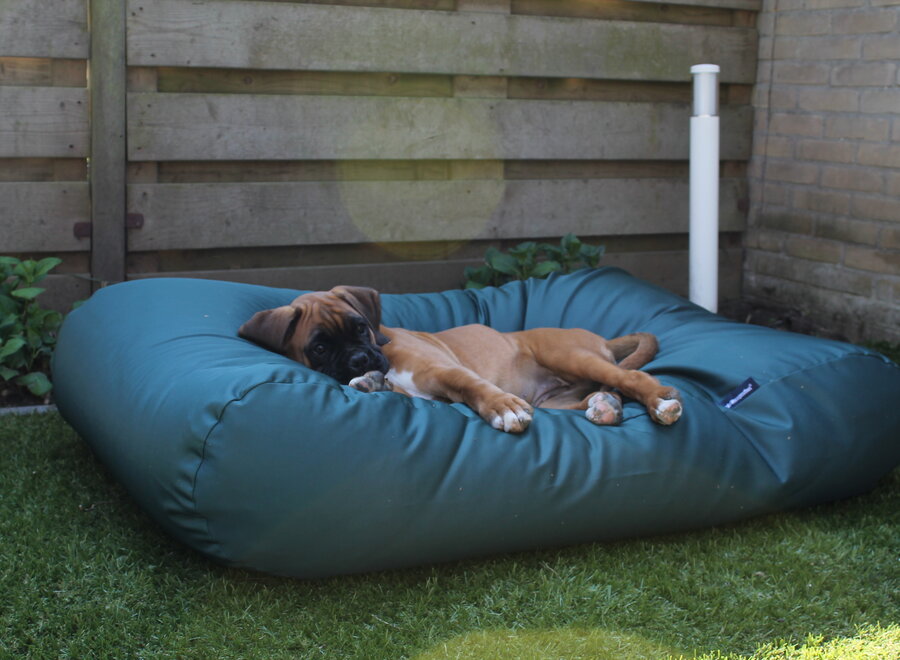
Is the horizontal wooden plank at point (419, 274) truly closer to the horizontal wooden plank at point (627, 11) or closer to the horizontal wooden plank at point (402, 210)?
the horizontal wooden plank at point (402, 210)

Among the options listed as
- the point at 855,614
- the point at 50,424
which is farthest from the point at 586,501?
the point at 50,424

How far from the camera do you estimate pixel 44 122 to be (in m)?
5.04

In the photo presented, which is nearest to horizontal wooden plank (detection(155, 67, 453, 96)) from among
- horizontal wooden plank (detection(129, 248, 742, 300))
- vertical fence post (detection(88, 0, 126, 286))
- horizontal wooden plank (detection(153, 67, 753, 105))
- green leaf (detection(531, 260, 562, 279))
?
horizontal wooden plank (detection(153, 67, 753, 105))

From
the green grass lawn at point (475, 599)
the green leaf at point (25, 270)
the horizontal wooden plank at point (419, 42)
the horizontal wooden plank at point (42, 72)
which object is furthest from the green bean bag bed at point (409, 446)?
the horizontal wooden plank at point (419, 42)

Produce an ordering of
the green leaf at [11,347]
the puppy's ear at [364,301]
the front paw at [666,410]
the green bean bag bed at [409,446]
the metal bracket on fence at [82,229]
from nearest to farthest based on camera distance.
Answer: the green bean bag bed at [409,446] → the front paw at [666,410] → the puppy's ear at [364,301] → the green leaf at [11,347] → the metal bracket on fence at [82,229]

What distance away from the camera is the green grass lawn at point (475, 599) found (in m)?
2.83

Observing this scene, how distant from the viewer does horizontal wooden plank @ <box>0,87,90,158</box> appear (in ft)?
16.3

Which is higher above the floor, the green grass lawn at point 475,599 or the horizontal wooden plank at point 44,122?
the horizontal wooden plank at point 44,122

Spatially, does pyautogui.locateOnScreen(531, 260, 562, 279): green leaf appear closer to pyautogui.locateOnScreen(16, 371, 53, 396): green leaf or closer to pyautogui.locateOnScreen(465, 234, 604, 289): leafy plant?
pyautogui.locateOnScreen(465, 234, 604, 289): leafy plant

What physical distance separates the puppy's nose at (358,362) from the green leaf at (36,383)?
1.84 meters

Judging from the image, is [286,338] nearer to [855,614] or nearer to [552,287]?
[552,287]

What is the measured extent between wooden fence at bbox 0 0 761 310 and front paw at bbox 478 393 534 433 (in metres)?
2.53

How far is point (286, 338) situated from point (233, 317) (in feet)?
0.84

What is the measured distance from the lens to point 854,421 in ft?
11.9
